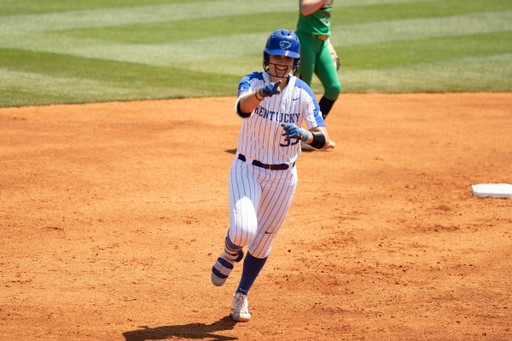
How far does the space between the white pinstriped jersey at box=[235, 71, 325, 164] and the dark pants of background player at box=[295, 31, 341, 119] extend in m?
4.05

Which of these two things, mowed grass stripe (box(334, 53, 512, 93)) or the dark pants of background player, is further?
mowed grass stripe (box(334, 53, 512, 93))

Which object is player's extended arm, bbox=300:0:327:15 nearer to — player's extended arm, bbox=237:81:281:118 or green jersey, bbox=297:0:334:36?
green jersey, bbox=297:0:334:36

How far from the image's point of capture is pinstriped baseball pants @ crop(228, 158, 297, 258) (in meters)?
3.96

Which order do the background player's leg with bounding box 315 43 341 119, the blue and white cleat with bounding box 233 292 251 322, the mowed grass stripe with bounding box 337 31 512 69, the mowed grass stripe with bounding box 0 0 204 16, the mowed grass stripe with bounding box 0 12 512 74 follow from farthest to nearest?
the mowed grass stripe with bounding box 0 0 204 16 < the mowed grass stripe with bounding box 337 31 512 69 < the mowed grass stripe with bounding box 0 12 512 74 < the background player's leg with bounding box 315 43 341 119 < the blue and white cleat with bounding box 233 292 251 322

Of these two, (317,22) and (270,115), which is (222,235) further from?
(317,22)

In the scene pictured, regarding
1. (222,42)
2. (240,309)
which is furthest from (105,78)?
(240,309)

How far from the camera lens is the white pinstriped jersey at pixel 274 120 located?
4.13m

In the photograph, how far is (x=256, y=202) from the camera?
407cm

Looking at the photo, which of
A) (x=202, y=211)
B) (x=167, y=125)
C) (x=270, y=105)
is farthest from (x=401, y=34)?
(x=270, y=105)

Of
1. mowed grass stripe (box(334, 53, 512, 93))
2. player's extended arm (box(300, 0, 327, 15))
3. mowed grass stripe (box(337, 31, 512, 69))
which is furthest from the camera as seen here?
mowed grass stripe (box(337, 31, 512, 69))

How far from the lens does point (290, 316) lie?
14.6 ft

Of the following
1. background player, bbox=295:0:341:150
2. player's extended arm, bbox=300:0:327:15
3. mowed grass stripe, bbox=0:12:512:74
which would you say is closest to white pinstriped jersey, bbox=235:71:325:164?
player's extended arm, bbox=300:0:327:15

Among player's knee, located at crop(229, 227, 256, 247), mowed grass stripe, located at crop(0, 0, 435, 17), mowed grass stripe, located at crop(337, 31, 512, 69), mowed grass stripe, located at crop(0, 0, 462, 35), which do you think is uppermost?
mowed grass stripe, located at crop(0, 0, 435, 17)

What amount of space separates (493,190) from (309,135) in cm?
419
